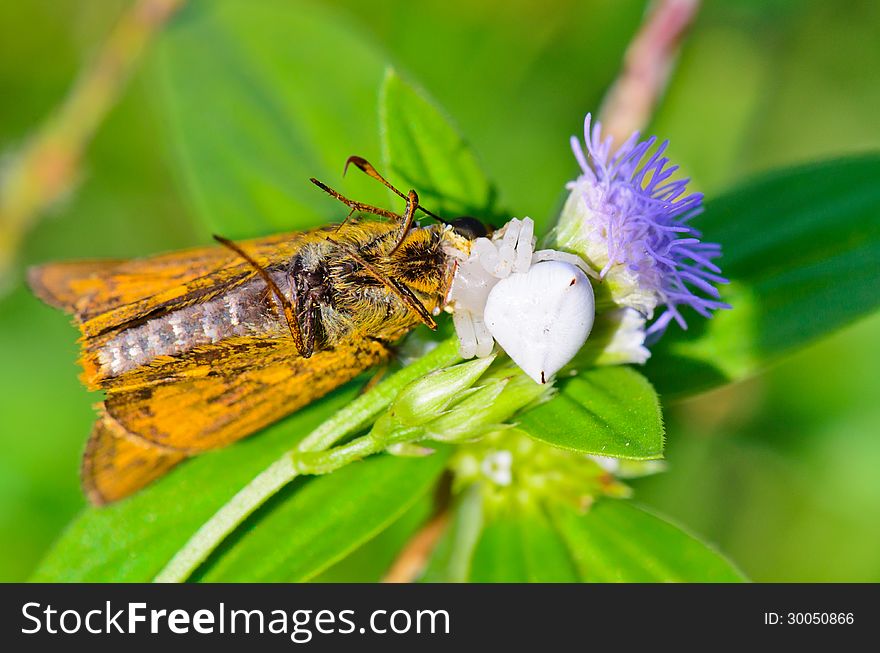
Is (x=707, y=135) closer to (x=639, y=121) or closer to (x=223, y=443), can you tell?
(x=639, y=121)

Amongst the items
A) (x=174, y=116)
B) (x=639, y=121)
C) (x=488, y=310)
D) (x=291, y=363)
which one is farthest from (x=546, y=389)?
(x=174, y=116)

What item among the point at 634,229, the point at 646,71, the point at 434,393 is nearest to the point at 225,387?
the point at 434,393

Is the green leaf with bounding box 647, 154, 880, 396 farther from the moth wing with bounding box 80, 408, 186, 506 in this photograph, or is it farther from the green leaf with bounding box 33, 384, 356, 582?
the moth wing with bounding box 80, 408, 186, 506

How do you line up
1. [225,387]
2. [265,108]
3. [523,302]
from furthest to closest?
[265,108] < [225,387] < [523,302]

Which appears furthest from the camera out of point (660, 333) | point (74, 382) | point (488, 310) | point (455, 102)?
point (455, 102)

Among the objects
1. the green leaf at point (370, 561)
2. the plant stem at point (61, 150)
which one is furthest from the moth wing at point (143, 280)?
the green leaf at point (370, 561)

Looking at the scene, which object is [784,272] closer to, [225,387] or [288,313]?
[288,313]
